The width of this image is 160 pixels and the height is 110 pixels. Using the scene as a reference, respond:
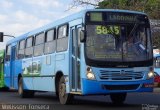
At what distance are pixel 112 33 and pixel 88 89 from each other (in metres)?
1.96

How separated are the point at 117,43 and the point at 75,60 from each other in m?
1.59

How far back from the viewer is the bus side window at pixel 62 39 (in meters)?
17.2

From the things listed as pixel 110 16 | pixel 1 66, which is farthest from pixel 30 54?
pixel 1 66

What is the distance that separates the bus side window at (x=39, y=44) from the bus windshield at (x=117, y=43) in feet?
16.4

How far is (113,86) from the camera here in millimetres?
15328

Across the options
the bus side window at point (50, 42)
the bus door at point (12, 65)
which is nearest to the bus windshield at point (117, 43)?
the bus side window at point (50, 42)

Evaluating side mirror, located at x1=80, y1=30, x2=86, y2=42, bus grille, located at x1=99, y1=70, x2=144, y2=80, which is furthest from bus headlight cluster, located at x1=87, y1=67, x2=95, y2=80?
side mirror, located at x1=80, y1=30, x2=86, y2=42

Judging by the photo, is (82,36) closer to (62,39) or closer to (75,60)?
(75,60)

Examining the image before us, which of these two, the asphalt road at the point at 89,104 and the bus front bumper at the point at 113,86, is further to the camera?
the asphalt road at the point at 89,104

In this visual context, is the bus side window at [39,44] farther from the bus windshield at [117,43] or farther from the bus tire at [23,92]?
the bus windshield at [117,43]

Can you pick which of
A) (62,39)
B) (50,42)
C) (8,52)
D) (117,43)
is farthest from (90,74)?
(8,52)

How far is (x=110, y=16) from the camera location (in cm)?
1591

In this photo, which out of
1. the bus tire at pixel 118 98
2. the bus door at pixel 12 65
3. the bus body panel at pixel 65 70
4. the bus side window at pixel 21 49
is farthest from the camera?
the bus door at pixel 12 65

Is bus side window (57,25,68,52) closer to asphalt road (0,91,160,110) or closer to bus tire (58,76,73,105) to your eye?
bus tire (58,76,73,105)
